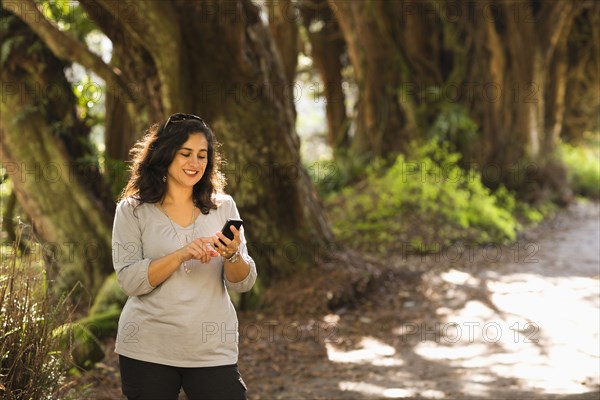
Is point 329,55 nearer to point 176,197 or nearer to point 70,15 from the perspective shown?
point 70,15

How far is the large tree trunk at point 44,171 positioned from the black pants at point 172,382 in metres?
5.43

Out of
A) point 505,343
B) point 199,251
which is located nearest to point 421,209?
point 505,343

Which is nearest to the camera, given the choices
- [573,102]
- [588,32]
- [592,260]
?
[592,260]

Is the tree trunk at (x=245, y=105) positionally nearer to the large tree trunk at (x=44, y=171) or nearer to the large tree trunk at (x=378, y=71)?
the large tree trunk at (x=44, y=171)

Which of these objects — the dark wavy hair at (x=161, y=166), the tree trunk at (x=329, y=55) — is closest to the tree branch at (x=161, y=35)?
the dark wavy hair at (x=161, y=166)

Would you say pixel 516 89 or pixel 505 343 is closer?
pixel 505 343

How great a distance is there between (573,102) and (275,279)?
46.7ft

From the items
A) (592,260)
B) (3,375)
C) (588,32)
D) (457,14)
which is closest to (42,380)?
(3,375)

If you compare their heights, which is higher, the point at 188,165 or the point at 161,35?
the point at 161,35

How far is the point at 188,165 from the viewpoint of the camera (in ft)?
12.1

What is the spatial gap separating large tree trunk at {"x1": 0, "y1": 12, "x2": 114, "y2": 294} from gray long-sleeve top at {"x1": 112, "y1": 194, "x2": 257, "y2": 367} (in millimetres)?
5280

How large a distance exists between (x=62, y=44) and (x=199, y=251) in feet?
18.0

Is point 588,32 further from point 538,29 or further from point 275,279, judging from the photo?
point 275,279

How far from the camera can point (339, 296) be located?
28.1 ft
